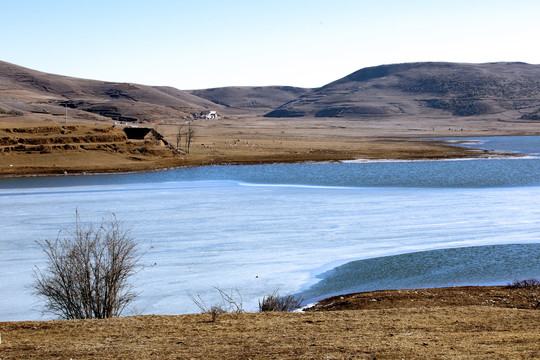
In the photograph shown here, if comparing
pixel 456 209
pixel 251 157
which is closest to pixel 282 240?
pixel 456 209

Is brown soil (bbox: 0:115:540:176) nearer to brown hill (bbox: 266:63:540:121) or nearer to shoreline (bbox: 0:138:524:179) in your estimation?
shoreline (bbox: 0:138:524:179)

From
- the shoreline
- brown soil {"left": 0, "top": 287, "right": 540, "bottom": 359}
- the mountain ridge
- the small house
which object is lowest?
brown soil {"left": 0, "top": 287, "right": 540, "bottom": 359}

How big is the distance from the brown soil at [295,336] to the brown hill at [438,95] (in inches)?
4702

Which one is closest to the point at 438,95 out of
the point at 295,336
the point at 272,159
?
the point at 272,159

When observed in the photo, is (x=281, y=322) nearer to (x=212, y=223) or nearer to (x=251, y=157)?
(x=212, y=223)

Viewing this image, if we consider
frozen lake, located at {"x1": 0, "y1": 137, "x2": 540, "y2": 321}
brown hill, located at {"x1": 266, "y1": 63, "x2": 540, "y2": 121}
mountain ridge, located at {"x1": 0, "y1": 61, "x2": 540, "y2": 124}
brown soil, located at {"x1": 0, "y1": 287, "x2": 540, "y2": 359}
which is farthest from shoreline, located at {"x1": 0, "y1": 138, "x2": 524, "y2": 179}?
brown hill, located at {"x1": 266, "y1": 63, "x2": 540, "y2": 121}

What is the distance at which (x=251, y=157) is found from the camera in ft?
160

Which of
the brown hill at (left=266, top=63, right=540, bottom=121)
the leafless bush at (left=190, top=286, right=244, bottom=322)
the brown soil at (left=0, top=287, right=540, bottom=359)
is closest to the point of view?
the brown soil at (left=0, top=287, right=540, bottom=359)

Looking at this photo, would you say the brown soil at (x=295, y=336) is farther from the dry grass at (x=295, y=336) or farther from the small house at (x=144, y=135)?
the small house at (x=144, y=135)

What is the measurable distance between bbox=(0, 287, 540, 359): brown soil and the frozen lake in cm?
292

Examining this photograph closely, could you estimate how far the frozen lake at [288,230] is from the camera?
14000 millimetres

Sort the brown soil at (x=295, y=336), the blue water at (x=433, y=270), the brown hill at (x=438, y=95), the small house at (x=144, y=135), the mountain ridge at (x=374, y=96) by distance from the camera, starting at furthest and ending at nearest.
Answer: the brown hill at (x=438, y=95), the mountain ridge at (x=374, y=96), the small house at (x=144, y=135), the blue water at (x=433, y=270), the brown soil at (x=295, y=336)

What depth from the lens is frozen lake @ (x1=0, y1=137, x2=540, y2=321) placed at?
14.0 meters

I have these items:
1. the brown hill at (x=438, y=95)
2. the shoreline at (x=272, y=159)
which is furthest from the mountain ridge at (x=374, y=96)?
the shoreline at (x=272, y=159)
